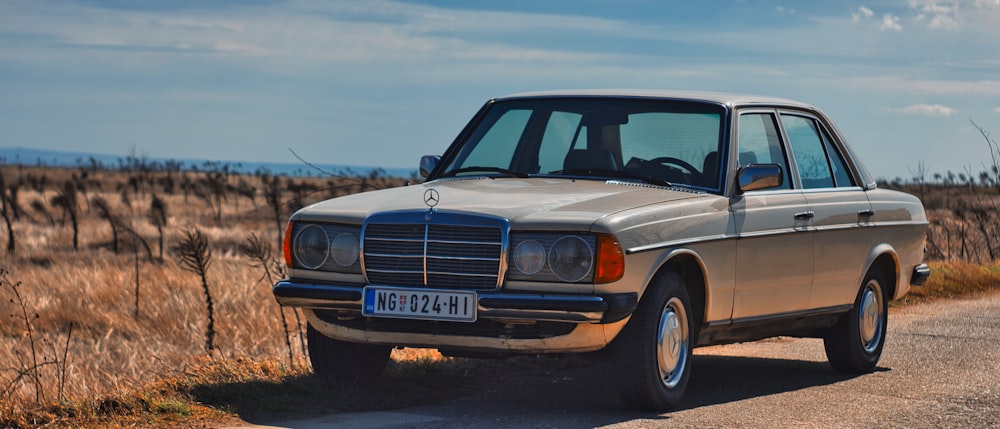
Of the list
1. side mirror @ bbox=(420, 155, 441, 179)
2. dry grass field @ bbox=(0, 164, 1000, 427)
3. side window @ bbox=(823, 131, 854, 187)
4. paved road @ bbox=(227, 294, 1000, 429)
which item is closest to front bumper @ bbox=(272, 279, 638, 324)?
paved road @ bbox=(227, 294, 1000, 429)

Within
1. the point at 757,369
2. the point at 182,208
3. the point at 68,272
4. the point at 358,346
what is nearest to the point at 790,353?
the point at 757,369

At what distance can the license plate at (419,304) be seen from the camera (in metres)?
6.82

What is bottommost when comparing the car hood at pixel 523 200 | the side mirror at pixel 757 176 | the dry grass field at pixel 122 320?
the dry grass field at pixel 122 320

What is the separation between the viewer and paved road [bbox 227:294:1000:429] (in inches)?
274

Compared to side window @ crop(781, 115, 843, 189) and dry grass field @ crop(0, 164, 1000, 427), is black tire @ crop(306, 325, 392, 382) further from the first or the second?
side window @ crop(781, 115, 843, 189)

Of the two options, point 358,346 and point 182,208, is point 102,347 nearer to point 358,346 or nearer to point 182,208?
point 358,346

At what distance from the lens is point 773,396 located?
8.14 meters

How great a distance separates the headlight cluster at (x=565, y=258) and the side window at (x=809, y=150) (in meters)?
2.70

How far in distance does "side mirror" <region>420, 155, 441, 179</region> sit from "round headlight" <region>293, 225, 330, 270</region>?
1.57 meters

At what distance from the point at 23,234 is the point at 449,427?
22.1 metres

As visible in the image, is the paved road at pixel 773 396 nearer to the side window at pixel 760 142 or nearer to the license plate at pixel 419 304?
the license plate at pixel 419 304

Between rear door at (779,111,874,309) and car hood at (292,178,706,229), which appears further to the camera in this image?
rear door at (779,111,874,309)

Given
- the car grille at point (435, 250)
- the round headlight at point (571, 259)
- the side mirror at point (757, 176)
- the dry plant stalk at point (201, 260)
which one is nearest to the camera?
the round headlight at point (571, 259)

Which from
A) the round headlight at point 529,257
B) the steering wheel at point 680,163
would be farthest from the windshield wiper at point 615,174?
the round headlight at point 529,257
